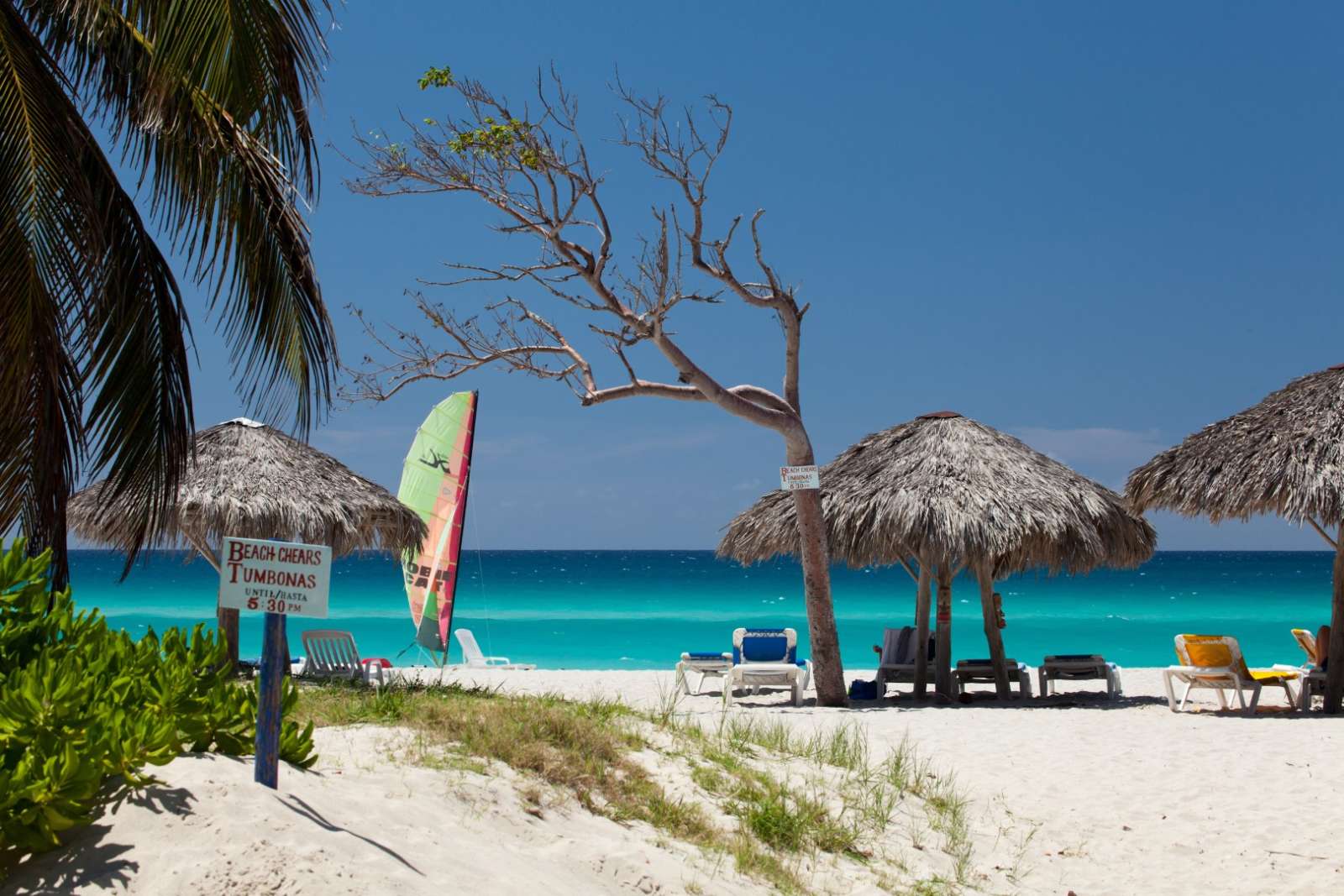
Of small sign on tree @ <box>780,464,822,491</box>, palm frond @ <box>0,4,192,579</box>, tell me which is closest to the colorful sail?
small sign on tree @ <box>780,464,822,491</box>

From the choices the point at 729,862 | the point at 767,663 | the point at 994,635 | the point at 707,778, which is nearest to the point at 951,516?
the point at 994,635

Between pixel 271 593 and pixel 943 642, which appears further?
pixel 943 642

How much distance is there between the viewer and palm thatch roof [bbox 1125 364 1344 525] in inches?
413

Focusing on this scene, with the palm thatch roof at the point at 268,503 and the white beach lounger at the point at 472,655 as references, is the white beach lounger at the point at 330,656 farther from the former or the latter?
the white beach lounger at the point at 472,655

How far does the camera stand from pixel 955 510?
11.5 metres

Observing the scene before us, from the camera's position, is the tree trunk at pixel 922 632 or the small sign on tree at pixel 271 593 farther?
the tree trunk at pixel 922 632

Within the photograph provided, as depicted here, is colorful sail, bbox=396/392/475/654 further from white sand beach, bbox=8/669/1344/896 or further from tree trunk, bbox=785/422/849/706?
white sand beach, bbox=8/669/1344/896

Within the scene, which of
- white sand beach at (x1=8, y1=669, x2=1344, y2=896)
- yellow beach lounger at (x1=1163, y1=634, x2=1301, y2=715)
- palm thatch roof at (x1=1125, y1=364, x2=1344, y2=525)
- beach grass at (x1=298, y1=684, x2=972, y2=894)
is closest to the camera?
white sand beach at (x1=8, y1=669, x2=1344, y2=896)

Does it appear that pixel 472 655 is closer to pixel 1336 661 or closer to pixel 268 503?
pixel 268 503

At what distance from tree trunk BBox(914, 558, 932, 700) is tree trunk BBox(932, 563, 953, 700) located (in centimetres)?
12

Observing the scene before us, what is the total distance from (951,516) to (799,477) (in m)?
1.57

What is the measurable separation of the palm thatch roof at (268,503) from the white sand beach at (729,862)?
4.41 m

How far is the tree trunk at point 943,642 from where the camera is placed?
478 inches

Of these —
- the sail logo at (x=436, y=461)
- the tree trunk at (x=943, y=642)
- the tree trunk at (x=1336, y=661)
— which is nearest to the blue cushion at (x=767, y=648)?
the tree trunk at (x=943, y=642)
